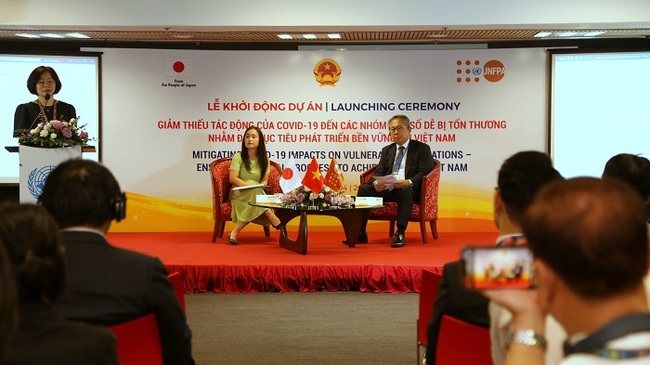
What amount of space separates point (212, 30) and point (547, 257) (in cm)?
718

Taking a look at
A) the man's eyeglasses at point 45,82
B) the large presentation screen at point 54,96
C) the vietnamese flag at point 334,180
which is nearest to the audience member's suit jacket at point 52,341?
the vietnamese flag at point 334,180

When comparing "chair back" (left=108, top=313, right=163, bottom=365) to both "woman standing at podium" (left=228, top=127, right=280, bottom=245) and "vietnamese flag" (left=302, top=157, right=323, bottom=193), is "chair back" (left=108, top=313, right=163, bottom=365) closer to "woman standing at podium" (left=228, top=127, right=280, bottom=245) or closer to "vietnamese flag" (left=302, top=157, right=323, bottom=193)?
"vietnamese flag" (left=302, top=157, right=323, bottom=193)

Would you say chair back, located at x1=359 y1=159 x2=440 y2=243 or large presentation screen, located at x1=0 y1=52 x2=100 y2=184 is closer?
chair back, located at x1=359 y1=159 x2=440 y2=243

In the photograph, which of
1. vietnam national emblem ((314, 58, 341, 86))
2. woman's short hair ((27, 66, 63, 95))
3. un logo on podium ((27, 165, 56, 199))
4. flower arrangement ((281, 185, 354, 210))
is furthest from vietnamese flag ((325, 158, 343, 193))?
woman's short hair ((27, 66, 63, 95))

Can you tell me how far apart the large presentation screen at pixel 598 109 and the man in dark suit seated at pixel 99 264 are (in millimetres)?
7144

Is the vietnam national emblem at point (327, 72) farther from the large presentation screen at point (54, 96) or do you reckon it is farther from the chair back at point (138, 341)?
the chair back at point (138, 341)

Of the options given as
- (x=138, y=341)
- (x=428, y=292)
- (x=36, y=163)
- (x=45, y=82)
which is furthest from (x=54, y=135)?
(x=138, y=341)

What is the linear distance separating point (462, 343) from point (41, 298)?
1.13 m

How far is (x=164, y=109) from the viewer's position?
896 cm

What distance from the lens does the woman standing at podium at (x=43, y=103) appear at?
7973mm

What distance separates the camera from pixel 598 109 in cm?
863

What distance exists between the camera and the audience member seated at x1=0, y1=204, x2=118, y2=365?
1.51 meters

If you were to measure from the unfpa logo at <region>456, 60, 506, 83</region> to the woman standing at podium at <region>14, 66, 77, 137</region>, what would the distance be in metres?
4.32

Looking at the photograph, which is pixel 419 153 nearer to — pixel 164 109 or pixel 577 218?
pixel 164 109
